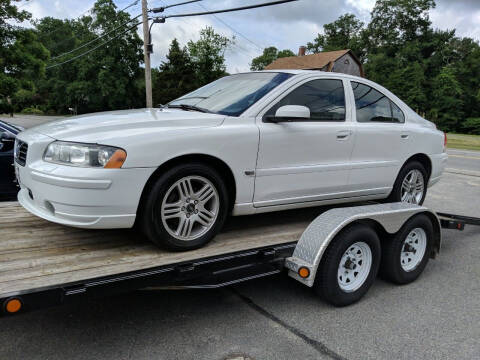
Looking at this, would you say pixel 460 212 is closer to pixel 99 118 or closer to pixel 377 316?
pixel 377 316

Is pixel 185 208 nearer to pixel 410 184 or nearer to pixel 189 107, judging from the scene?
pixel 189 107

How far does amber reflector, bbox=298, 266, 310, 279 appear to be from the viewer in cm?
307

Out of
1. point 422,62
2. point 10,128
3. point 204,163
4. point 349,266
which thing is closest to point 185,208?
point 204,163

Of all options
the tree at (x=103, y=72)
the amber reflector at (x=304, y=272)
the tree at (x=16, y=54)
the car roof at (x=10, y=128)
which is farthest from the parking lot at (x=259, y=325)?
the tree at (x=103, y=72)

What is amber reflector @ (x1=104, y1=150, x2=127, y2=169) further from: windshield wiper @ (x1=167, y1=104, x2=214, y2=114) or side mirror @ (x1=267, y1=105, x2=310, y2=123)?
side mirror @ (x1=267, y1=105, x2=310, y2=123)

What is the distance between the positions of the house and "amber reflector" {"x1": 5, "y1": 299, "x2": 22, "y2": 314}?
4614 cm

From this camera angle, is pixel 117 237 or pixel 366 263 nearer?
pixel 117 237

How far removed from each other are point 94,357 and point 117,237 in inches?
36.7

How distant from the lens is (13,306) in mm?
2090

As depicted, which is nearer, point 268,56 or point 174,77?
point 174,77

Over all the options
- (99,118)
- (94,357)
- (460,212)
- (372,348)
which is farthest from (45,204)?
(460,212)

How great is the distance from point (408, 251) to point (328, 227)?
1.16 meters

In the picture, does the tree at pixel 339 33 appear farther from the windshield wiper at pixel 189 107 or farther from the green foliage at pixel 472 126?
the windshield wiper at pixel 189 107

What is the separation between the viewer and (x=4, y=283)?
224 cm
